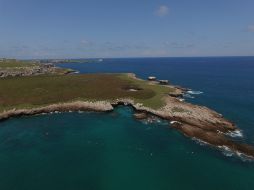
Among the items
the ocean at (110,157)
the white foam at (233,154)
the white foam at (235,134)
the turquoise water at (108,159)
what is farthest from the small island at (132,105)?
the turquoise water at (108,159)

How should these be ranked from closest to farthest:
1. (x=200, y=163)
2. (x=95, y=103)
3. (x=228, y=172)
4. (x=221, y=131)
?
(x=228, y=172) < (x=200, y=163) < (x=221, y=131) < (x=95, y=103)

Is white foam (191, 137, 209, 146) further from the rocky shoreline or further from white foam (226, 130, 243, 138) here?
white foam (226, 130, 243, 138)

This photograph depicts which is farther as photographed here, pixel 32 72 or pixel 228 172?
pixel 32 72

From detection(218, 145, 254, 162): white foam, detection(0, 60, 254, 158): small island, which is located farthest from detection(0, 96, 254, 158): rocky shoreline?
detection(218, 145, 254, 162): white foam

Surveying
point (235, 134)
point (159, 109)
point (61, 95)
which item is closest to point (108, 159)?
point (159, 109)

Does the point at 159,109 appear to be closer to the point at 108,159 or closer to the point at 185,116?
the point at 185,116

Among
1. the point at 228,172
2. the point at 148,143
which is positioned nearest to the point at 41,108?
the point at 148,143

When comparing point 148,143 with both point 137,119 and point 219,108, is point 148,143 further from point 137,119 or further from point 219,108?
point 219,108

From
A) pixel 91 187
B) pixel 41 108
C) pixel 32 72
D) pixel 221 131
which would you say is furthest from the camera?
pixel 32 72
